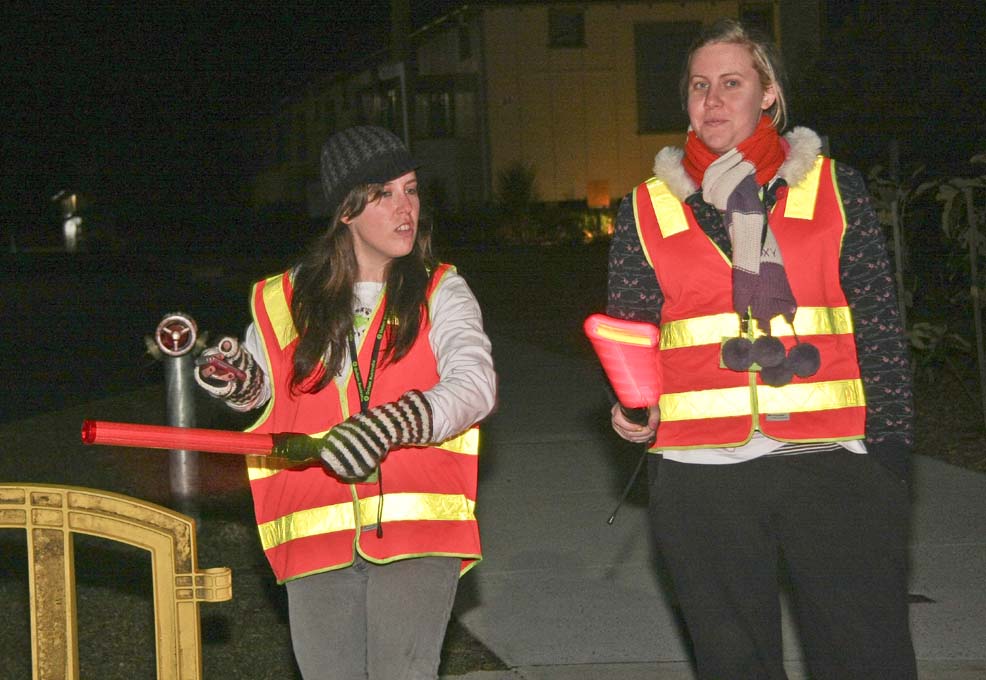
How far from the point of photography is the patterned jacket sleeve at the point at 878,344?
10.6ft

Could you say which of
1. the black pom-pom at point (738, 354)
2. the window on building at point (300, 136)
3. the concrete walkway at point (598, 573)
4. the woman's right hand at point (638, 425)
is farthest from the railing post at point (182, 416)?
the window on building at point (300, 136)

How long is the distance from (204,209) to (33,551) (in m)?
68.2

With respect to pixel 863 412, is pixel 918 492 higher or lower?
lower

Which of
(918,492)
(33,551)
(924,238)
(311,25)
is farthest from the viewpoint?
(311,25)

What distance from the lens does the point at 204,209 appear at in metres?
69.6

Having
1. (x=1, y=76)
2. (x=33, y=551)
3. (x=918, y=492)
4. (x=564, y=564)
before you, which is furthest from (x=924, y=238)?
(x=1, y=76)

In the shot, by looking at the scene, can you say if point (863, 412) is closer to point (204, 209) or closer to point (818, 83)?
point (818, 83)

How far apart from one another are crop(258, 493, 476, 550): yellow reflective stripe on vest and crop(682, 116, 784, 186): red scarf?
0.93 metres

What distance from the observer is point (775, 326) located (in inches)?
128

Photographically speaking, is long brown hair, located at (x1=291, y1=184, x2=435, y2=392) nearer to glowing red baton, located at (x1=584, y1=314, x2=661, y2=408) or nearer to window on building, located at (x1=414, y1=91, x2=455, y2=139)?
glowing red baton, located at (x1=584, y1=314, x2=661, y2=408)

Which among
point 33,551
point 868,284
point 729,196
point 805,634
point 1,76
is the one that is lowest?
point 805,634

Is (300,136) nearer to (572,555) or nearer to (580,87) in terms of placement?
(580,87)

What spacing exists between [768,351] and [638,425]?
15.6 inches

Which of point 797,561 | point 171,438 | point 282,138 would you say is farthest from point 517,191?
point 282,138
